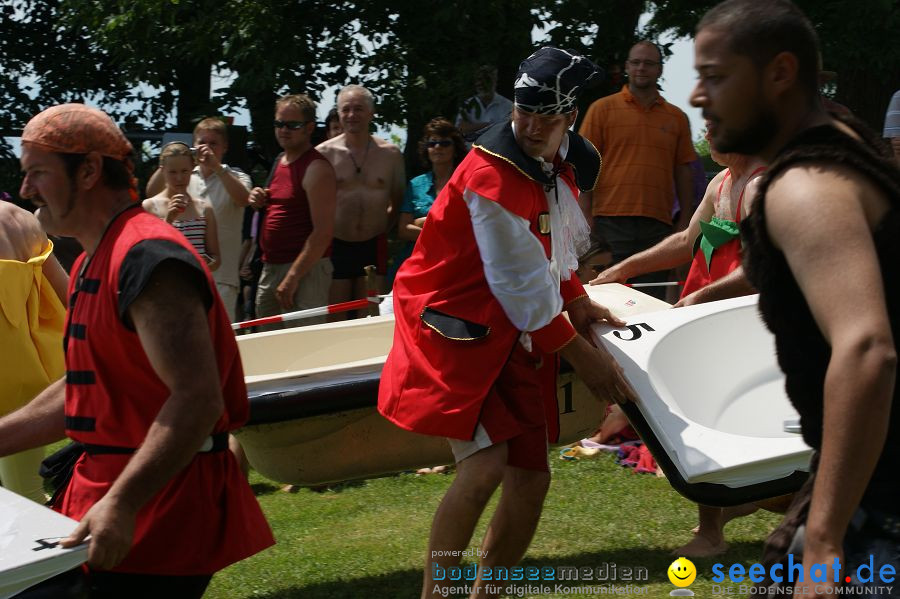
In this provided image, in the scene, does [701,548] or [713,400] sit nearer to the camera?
[713,400]

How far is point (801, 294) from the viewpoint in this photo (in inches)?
83.5

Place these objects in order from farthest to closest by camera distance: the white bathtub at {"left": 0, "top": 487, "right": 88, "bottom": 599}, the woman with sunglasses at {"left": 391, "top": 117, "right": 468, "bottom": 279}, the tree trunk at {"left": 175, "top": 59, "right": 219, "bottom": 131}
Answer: the tree trunk at {"left": 175, "top": 59, "right": 219, "bottom": 131} < the woman with sunglasses at {"left": 391, "top": 117, "right": 468, "bottom": 279} < the white bathtub at {"left": 0, "top": 487, "right": 88, "bottom": 599}

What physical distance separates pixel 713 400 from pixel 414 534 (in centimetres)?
155

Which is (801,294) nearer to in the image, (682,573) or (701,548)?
(682,573)

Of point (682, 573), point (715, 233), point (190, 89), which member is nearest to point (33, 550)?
point (682, 573)

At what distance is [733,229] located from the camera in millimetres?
4941

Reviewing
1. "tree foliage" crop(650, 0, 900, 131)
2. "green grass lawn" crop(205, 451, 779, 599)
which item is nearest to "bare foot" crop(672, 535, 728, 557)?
"green grass lawn" crop(205, 451, 779, 599)

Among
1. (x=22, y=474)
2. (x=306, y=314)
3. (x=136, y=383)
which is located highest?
(x=136, y=383)

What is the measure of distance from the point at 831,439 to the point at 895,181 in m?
0.44

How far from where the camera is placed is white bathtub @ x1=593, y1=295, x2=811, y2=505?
3789 millimetres

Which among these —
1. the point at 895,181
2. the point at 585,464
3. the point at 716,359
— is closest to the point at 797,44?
the point at 895,181

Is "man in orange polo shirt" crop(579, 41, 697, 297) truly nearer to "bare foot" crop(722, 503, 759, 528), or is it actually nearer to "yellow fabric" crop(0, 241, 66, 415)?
"bare foot" crop(722, 503, 759, 528)

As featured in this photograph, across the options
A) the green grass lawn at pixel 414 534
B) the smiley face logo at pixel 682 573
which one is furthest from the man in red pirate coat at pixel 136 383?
the smiley face logo at pixel 682 573

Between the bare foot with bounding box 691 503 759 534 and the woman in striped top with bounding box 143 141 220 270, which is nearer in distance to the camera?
the bare foot with bounding box 691 503 759 534
